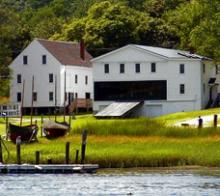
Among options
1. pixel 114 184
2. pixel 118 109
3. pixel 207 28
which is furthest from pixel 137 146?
pixel 118 109

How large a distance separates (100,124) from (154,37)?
3009 inches

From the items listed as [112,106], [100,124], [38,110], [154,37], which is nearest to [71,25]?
[154,37]

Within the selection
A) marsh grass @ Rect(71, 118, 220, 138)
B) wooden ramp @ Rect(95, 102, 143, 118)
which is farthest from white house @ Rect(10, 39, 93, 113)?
marsh grass @ Rect(71, 118, 220, 138)

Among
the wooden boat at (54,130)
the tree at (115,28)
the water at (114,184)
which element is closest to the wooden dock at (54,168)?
the water at (114,184)

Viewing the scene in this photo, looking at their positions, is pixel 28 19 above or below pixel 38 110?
above

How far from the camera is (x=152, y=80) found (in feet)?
403

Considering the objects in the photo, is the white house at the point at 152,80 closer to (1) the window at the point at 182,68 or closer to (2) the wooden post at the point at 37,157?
(1) the window at the point at 182,68

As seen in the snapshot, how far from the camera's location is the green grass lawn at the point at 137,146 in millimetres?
60812

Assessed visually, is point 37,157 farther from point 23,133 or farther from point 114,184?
point 23,133

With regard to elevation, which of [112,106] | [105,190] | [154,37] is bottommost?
[105,190]

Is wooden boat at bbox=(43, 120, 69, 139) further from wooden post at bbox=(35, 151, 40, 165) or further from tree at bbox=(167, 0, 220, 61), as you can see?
tree at bbox=(167, 0, 220, 61)

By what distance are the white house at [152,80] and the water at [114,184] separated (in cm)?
6155

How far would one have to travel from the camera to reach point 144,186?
52125 mm

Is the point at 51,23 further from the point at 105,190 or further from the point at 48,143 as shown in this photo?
the point at 105,190
